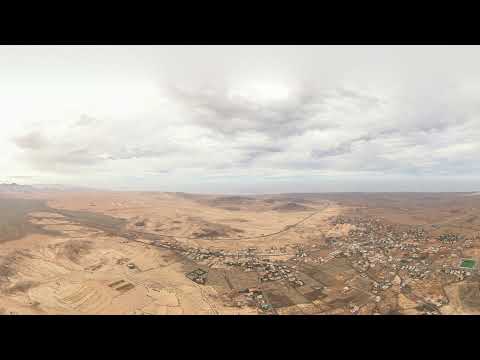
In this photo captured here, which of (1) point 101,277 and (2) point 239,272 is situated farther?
(2) point 239,272

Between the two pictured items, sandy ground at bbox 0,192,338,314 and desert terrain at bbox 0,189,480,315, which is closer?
sandy ground at bbox 0,192,338,314

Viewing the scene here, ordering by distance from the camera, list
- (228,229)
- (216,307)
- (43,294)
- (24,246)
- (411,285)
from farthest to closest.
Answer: (228,229), (24,246), (411,285), (43,294), (216,307)

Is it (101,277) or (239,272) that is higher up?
(239,272)

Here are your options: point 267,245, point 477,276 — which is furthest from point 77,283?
point 477,276

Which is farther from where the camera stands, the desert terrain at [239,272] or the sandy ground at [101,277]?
the desert terrain at [239,272]

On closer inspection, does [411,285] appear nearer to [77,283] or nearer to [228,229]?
[77,283]
